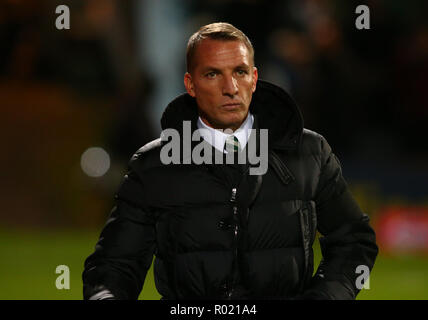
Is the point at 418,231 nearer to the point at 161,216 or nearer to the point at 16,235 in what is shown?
the point at 16,235

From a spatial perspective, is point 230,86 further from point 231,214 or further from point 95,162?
point 95,162

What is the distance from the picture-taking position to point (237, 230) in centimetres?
295

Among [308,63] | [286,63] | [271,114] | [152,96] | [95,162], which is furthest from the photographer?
[152,96]

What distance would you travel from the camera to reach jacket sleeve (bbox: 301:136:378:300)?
3.02 m

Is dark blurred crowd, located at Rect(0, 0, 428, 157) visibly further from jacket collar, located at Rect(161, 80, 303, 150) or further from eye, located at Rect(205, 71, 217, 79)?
eye, located at Rect(205, 71, 217, 79)

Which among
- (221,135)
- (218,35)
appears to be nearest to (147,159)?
(221,135)

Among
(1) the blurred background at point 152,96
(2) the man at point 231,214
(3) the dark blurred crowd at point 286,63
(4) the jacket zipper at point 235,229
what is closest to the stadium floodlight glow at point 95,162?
(1) the blurred background at point 152,96

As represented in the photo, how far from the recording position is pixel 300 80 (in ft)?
34.5

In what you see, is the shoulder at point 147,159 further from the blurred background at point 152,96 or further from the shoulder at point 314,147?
the blurred background at point 152,96

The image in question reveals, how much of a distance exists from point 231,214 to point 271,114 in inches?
16.4

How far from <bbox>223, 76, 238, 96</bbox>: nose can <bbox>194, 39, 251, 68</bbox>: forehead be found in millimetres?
44

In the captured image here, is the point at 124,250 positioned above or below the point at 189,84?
below

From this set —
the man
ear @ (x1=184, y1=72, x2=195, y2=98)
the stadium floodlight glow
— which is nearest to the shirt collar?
the man
